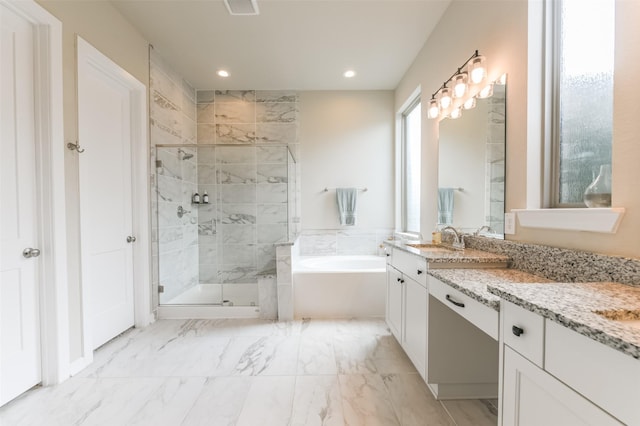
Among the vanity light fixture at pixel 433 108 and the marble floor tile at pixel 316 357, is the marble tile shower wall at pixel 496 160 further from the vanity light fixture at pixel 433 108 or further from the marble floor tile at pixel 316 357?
the marble floor tile at pixel 316 357

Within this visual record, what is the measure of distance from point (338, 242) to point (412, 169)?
132 cm

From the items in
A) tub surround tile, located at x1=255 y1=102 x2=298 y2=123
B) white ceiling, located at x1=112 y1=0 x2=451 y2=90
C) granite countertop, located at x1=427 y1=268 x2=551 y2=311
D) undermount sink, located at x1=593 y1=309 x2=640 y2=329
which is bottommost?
granite countertop, located at x1=427 y1=268 x2=551 y2=311

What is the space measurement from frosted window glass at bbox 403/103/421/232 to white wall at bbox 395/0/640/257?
511 millimetres

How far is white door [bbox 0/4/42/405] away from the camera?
149 centimetres

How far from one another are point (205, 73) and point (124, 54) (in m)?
1.02

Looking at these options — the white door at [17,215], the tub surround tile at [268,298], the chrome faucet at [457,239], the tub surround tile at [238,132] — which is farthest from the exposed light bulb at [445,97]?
the white door at [17,215]

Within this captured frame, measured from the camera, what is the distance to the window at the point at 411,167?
3.28 m

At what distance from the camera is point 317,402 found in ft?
5.19

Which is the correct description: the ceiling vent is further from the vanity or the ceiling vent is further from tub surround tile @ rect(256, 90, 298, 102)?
the vanity

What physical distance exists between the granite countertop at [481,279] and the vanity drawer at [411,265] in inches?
4.6

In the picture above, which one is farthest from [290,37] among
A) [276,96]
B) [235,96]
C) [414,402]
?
[414,402]

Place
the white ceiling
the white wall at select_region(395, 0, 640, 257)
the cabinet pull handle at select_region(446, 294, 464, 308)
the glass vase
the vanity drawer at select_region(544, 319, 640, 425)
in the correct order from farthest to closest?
the white ceiling < the cabinet pull handle at select_region(446, 294, 464, 308) < the glass vase < the white wall at select_region(395, 0, 640, 257) < the vanity drawer at select_region(544, 319, 640, 425)

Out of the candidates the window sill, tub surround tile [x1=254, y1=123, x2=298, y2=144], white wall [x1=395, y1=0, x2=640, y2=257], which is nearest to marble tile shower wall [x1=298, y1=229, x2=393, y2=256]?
white wall [x1=395, y1=0, x2=640, y2=257]

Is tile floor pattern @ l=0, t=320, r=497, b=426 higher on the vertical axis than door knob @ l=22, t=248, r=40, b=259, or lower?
lower
